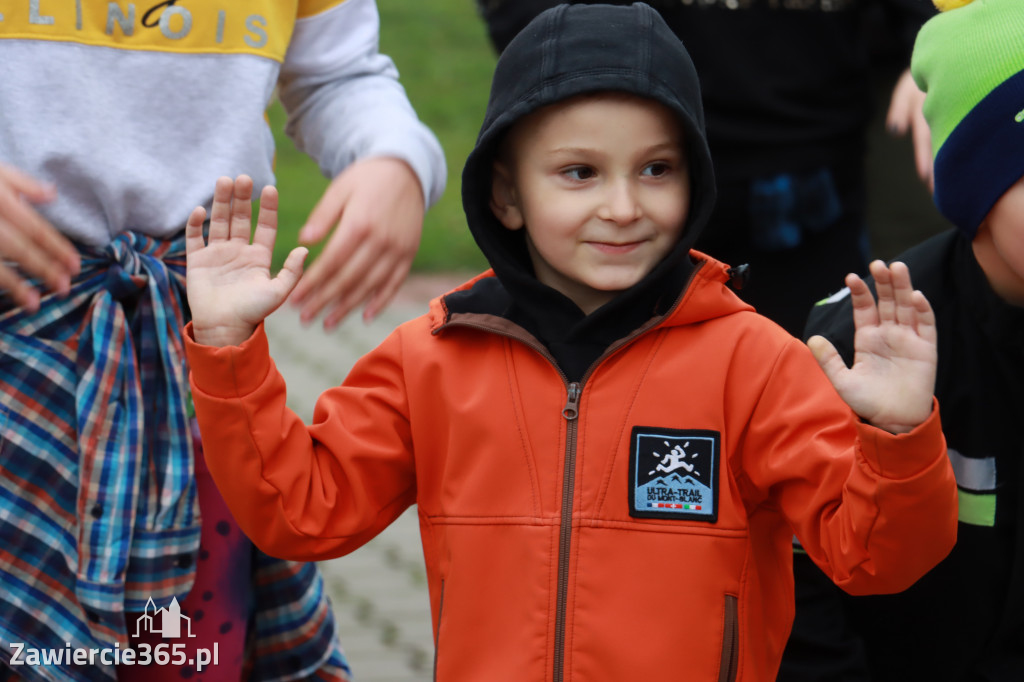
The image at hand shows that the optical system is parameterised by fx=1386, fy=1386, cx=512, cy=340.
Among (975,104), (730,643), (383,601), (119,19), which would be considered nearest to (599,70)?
(975,104)

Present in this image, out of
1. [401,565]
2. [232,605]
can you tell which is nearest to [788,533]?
[232,605]

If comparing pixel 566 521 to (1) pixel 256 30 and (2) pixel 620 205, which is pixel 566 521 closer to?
(2) pixel 620 205

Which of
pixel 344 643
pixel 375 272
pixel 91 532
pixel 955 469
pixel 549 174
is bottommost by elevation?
pixel 344 643

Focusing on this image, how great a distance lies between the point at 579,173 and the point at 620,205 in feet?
0.38

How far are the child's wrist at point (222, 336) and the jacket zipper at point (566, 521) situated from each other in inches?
19.9

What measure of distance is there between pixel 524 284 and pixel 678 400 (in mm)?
324

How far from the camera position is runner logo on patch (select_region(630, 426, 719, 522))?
2119mm

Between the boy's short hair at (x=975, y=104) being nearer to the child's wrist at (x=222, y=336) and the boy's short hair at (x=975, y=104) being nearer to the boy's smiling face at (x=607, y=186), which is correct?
the boy's smiling face at (x=607, y=186)

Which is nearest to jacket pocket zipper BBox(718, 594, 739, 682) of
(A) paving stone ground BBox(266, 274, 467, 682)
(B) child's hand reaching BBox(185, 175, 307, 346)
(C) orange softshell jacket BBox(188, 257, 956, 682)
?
(C) orange softshell jacket BBox(188, 257, 956, 682)

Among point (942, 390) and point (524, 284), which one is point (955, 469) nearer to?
point (942, 390)

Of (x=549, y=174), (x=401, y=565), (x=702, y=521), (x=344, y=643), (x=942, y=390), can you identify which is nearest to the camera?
(x=702, y=521)

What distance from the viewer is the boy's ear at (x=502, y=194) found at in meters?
2.42

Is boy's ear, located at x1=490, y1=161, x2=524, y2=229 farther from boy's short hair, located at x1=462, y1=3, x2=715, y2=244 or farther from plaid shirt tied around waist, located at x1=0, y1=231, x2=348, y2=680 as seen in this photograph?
plaid shirt tied around waist, located at x1=0, y1=231, x2=348, y2=680

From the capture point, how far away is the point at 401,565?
4.70 meters
